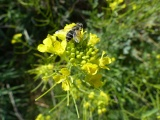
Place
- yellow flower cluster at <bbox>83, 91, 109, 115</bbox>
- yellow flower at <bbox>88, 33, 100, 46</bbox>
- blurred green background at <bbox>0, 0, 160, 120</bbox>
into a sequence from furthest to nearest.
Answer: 1. blurred green background at <bbox>0, 0, 160, 120</bbox>
2. yellow flower cluster at <bbox>83, 91, 109, 115</bbox>
3. yellow flower at <bbox>88, 33, 100, 46</bbox>

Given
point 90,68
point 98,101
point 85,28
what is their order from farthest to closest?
point 85,28, point 98,101, point 90,68

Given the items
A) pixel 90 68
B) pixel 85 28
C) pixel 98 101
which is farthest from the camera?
pixel 85 28

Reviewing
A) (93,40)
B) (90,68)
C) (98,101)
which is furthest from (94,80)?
(98,101)

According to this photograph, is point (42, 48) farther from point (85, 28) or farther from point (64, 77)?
point (85, 28)

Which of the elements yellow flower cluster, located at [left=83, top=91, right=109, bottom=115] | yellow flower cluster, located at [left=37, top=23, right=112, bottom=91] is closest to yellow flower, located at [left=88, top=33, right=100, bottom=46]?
yellow flower cluster, located at [left=37, top=23, right=112, bottom=91]

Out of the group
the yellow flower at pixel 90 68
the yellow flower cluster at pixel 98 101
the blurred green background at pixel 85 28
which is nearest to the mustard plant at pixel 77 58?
the yellow flower at pixel 90 68

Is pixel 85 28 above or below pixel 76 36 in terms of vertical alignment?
above

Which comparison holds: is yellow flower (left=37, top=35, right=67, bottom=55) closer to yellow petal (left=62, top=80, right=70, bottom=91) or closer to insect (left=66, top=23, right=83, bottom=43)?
insect (left=66, top=23, right=83, bottom=43)
